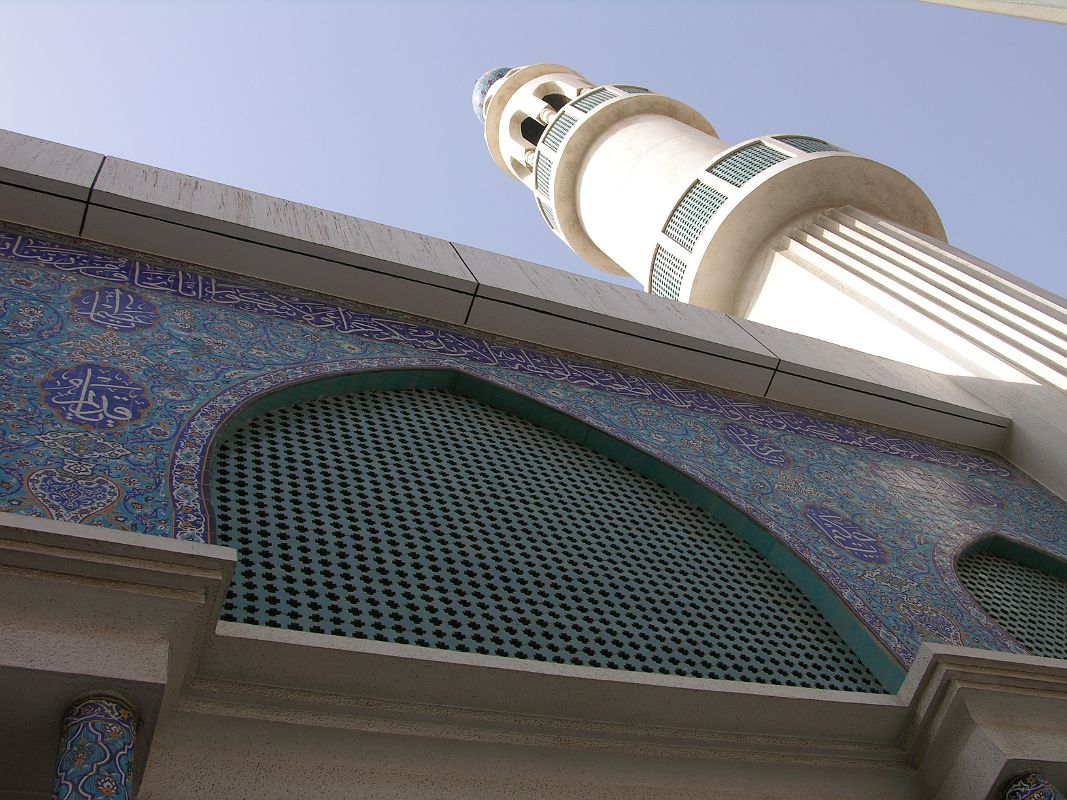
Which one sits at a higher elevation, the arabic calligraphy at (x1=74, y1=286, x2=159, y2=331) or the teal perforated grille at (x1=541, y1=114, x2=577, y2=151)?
the arabic calligraphy at (x1=74, y1=286, x2=159, y2=331)

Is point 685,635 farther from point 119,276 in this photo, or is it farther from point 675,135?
point 675,135

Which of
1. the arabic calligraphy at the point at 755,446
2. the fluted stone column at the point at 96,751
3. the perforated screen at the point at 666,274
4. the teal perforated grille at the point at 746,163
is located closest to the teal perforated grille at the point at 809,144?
the teal perforated grille at the point at 746,163

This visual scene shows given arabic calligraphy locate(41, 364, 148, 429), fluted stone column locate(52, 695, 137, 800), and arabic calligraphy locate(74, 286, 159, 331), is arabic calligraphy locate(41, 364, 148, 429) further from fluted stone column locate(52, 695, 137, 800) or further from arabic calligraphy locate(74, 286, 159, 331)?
fluted stone column locate(52, 695, 137, 800)

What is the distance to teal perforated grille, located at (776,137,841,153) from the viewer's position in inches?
323

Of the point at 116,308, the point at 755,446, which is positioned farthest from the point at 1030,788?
the point at 116,308

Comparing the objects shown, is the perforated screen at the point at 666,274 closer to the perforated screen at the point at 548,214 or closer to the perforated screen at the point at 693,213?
the perforated screen at the point at 693,213

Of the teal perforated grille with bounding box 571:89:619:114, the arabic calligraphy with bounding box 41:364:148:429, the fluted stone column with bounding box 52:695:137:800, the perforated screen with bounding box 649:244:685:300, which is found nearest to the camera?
the fluted stone column with bounding box 52:695:137:800

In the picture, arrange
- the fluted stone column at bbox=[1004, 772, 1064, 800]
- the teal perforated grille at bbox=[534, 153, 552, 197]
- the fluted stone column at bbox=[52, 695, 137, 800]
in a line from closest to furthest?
the fluted stone column at bbox=[52, 695, 137, 800], the fluted stone column at bbox=[1004, 772, 1064, 800], the teal perforated grille at bbox=[534, 153, 552, 197]

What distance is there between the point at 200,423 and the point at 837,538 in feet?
7.46

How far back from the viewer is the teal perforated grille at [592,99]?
36.8 feet

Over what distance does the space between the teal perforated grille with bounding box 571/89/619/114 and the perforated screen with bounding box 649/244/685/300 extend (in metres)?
2.50

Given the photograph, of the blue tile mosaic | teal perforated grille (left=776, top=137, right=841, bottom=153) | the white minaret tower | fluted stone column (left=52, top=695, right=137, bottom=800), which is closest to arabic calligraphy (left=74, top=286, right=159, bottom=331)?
the blue tile mosaic

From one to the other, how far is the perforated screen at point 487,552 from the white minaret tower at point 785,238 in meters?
2.78

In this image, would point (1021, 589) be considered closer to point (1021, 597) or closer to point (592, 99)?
point (1021, 597)
